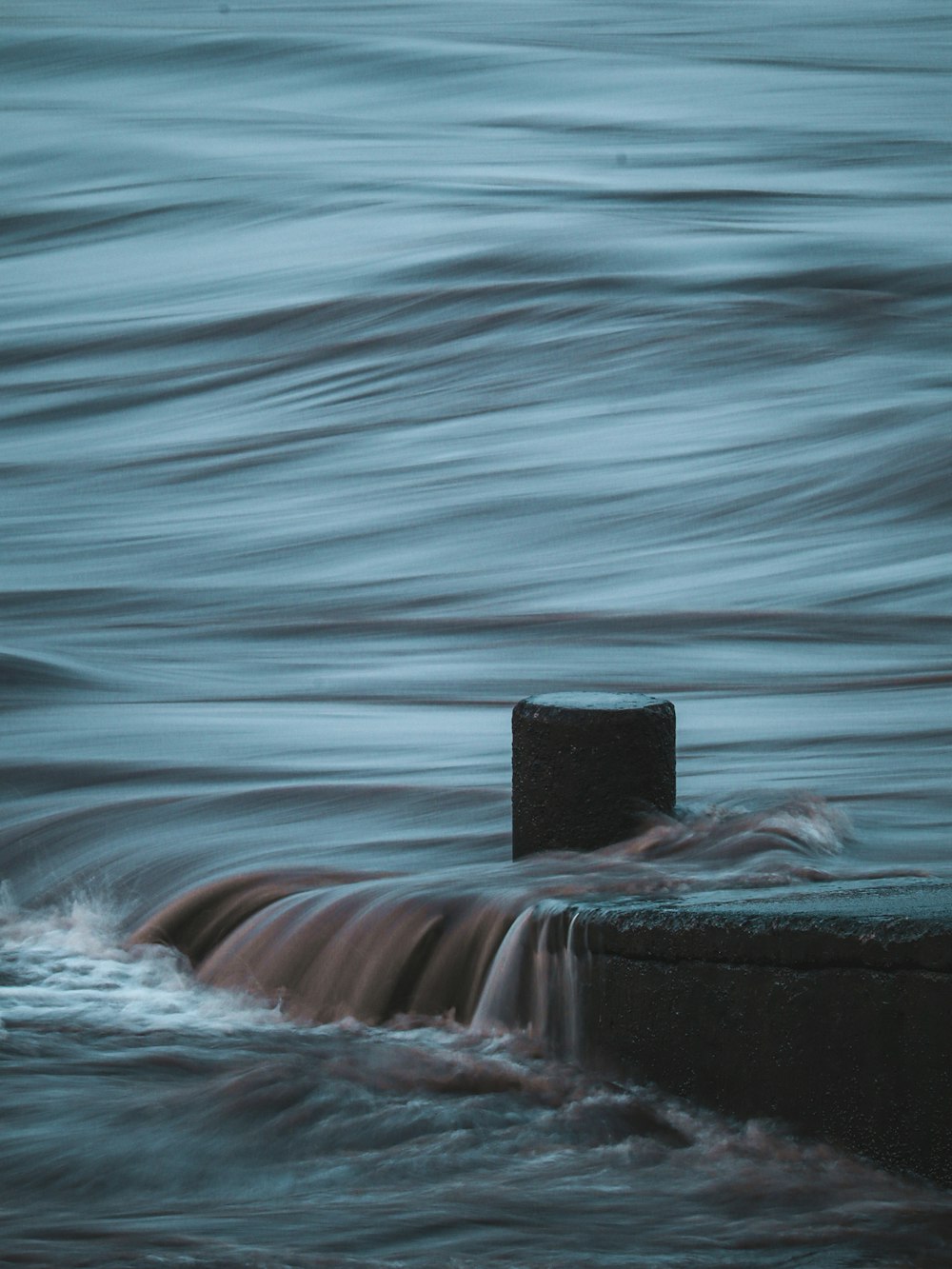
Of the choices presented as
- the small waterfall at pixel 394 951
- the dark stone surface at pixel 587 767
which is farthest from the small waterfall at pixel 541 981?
the dark stone surface at pixel 587 767

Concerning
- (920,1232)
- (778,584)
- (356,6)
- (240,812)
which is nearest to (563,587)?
(778,584)

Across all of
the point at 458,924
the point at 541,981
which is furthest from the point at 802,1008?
the point at 458,924

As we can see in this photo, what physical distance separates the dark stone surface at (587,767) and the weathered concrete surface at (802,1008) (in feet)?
1.66

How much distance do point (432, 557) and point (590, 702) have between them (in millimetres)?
3890

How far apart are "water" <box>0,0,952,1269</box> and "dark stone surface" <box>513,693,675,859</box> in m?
0.09

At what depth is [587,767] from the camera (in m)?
3.21

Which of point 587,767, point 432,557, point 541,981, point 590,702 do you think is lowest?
point 541,981

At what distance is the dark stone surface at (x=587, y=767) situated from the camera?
124 inches

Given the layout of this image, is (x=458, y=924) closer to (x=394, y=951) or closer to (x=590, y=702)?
(x=394, y=951)

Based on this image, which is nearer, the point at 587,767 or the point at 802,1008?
the point at 802,1008

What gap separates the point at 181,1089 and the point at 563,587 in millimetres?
3826

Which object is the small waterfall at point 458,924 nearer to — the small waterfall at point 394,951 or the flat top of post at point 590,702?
the small waterfall at point 394,951

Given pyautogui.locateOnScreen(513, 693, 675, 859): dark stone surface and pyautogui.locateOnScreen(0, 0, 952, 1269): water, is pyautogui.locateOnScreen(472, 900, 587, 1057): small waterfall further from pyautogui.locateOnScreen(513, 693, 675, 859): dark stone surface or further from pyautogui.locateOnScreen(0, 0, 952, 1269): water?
pyautogui.locateOnScreen(513, 693, 675, 859): dark stone surface

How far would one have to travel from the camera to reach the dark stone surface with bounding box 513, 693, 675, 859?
315cm
